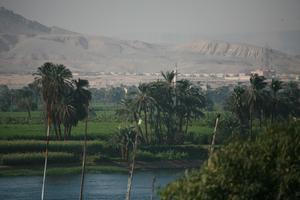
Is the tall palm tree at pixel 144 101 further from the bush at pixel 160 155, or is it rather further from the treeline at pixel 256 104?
the treeline at pixel 256 104

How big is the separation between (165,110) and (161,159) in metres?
12.0

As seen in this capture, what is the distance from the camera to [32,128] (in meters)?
96.4

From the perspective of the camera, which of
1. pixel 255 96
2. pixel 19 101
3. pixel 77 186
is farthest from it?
pixel 19 101

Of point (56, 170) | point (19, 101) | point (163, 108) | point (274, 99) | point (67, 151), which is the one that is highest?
point (274, 99)

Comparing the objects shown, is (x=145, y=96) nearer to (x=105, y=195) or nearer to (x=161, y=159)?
(x=161, y=159)

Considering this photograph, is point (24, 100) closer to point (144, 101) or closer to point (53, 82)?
point (53, 82)

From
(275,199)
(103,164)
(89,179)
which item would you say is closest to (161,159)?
(103,164)

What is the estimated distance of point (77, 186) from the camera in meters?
67.8

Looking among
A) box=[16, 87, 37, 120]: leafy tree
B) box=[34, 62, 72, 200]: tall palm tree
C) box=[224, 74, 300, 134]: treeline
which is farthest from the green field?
box=[16, 87, 37, 120]: leafy tree

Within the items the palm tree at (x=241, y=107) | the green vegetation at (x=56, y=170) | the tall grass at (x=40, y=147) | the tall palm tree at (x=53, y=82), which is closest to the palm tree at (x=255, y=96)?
the palm tree at (x=241, y=107)

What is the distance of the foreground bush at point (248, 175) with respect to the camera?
2906 centimetres

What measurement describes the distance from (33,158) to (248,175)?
49694 mm

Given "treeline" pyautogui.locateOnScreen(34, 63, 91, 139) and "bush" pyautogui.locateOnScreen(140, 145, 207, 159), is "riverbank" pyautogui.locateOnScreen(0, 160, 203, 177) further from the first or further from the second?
"treeline" pyautogui.locateOnScreen(34, 63, 91, 139)

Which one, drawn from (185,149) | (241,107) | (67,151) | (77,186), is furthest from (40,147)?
(241,107)
